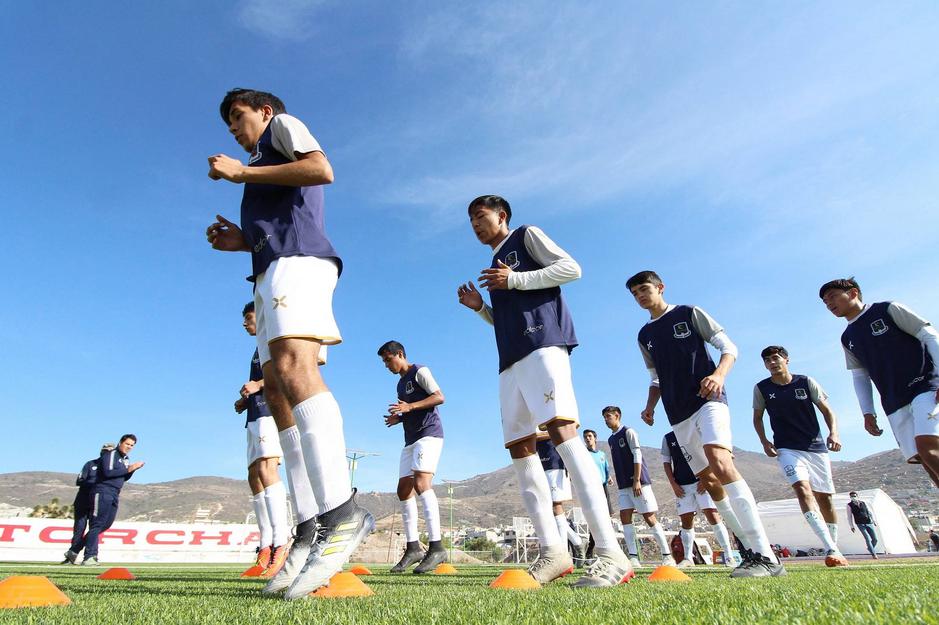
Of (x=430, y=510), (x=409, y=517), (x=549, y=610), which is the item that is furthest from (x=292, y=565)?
(x=409, y=517)

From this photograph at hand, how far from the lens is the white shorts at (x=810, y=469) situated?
7.88 m

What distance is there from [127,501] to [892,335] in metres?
116

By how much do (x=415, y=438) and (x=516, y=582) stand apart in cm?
514

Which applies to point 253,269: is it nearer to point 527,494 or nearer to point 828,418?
point 527,494

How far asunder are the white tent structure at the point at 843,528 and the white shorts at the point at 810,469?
830 inches

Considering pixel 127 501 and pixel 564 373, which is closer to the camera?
pixel 564 373

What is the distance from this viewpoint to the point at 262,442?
22.3 ft

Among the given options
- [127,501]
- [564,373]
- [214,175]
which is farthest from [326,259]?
[127,501]

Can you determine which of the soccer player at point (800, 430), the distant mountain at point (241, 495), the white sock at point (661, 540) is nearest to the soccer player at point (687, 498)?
the white sock at point (661, 540)

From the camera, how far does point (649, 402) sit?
6.36 m

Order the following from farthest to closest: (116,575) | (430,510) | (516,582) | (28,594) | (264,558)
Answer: (430,510)
(264,558)
(116,575)
(516,582)
(28,594)

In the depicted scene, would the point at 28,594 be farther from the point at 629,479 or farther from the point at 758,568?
the point at 629,479

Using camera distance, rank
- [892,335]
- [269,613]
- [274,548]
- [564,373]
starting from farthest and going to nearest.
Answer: [274,548] → [892,335] → [564,373] → [269,613]

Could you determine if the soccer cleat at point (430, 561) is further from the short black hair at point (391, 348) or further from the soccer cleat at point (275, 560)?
the short black hair at point (391, 348)
